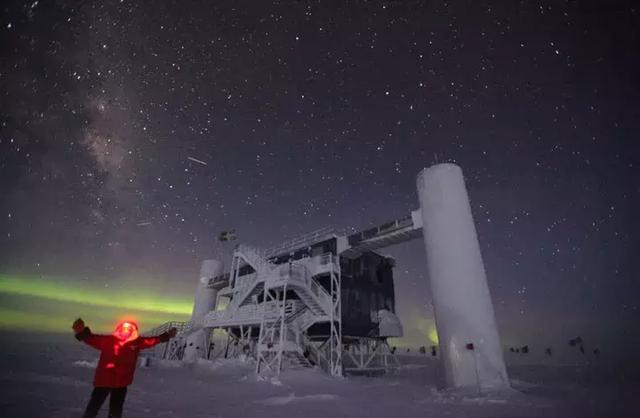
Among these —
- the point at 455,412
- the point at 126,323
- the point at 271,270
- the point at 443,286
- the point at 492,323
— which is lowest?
the point at 455,412

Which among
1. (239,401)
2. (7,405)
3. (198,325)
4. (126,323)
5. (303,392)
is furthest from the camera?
(198,325)

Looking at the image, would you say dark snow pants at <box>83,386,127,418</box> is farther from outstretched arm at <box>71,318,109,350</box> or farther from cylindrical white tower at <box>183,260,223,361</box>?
cylindrical white tower at <box>183,260,223,361</box>

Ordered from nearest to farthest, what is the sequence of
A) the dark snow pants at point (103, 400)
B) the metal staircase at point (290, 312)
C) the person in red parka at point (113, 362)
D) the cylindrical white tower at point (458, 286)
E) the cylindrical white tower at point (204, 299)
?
the dark snow pants at point (103, 400), the person in red parka at point (113, 362), the cylindrical white tower at point (458, 286), the metal staircase at point (290, 312), the cylindrical white tower at point (204, 299)

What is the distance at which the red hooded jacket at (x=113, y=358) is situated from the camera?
208 inches

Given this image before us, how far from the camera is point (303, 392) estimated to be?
1388 cm

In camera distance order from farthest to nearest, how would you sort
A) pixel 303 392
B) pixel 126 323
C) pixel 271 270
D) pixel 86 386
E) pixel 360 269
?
pixel 360 269 → pixel 271 270 → pixel 303 392 → pixel 86 386 → pixel 126 323

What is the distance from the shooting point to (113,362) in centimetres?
534

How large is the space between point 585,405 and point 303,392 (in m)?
10.2

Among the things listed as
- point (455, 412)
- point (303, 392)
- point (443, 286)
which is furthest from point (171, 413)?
point (443, 286)

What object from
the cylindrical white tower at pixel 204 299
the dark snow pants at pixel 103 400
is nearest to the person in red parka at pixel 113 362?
the dark snow pants at pixel 103 400

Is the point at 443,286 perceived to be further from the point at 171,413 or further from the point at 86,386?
the point at 86,386

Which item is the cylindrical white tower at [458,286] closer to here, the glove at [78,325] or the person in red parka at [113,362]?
the person in red parka at [113,362]

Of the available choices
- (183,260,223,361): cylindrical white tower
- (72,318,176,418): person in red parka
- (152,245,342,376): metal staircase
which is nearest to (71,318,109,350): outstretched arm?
(72,318,176,418): person in red parka

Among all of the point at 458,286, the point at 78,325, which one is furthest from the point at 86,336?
the point at 458,286
